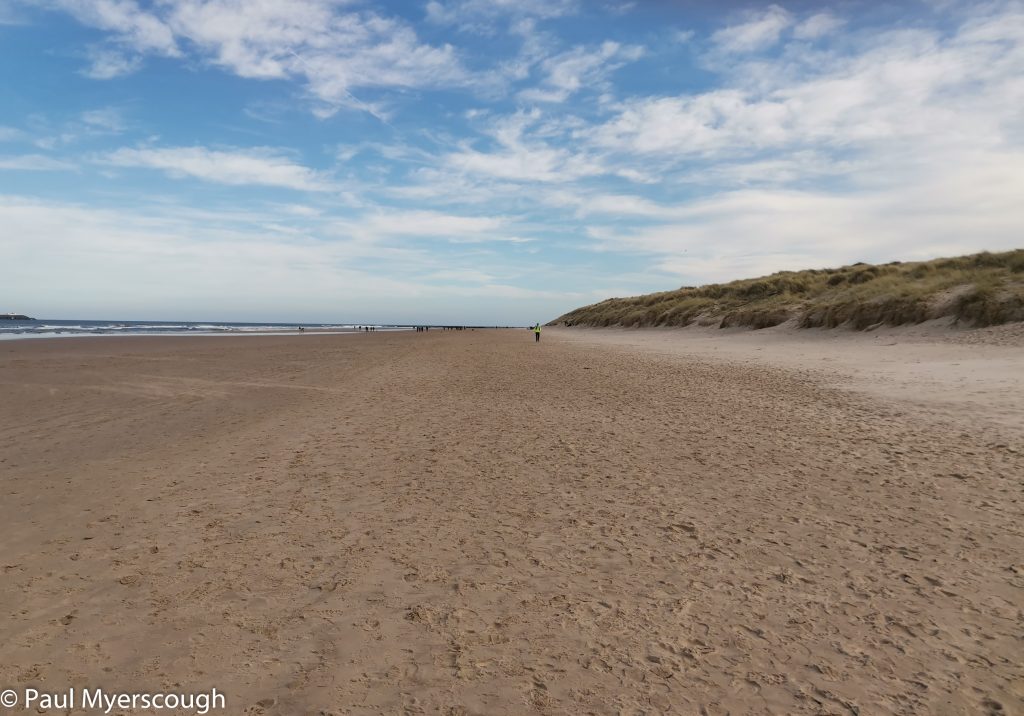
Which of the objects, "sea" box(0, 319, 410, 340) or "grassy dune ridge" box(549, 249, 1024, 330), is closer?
"grassy dune ridge" box(549, 249, 1024, 330)

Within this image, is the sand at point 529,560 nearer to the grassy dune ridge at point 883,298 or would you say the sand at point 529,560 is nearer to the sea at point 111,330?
the grassy dune ridge at point 883,298

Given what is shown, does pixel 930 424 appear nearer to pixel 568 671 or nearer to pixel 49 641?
pixel 568 671

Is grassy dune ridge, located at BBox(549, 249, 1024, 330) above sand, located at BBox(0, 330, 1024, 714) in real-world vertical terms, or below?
above

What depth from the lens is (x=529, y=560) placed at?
467 cm

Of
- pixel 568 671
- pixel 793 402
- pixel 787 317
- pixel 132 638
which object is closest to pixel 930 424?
pixel 793 402

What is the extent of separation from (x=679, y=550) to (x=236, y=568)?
3642mm

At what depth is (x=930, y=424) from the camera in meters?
9.12

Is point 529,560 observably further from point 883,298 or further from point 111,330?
point 111,330

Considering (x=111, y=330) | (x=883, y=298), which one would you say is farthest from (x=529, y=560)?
(x=111, y=330)

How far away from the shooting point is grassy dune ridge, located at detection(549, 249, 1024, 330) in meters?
22.6

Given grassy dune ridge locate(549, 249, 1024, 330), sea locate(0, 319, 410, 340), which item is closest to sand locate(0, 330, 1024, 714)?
grassy dune ridge locate(549, 249, 1024, 330)

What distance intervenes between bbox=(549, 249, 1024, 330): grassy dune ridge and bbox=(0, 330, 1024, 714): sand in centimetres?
1575

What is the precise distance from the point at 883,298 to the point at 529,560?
2907 centimetres

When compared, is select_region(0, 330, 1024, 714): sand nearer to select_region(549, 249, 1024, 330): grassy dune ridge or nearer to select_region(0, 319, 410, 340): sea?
select_region(549, 249, 1024, 330): grassy dune ridge
